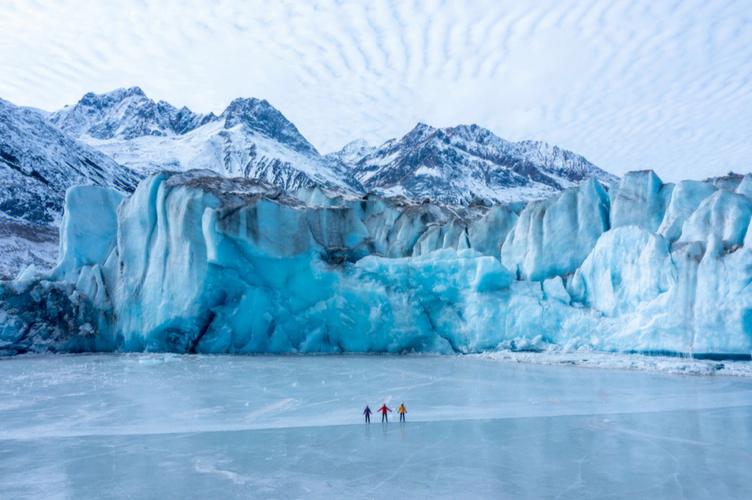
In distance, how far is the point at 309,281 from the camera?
22.3 m

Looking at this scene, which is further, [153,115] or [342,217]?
[153,115]

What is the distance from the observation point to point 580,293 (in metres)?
20.5

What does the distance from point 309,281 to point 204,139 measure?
64.3m

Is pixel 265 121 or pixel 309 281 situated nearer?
pixel 309 281

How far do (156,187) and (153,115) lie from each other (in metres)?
80.9

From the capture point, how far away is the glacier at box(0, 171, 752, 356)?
2022 centimetres

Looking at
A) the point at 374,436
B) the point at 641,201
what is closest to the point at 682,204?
the point at 641,201

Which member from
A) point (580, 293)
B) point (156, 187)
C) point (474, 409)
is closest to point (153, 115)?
point (156, 187)

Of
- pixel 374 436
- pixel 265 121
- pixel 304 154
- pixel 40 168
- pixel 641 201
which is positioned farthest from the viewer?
pixel 265 121

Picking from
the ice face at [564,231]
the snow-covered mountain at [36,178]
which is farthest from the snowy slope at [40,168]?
the ice face at [564,231]

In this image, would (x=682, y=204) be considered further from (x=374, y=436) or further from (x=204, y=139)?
(x=204, y=139)

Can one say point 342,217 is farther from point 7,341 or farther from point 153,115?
point 153,115

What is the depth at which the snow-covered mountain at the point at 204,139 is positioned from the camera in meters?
71.5

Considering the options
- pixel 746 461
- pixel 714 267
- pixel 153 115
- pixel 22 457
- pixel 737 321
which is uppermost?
pixel 153 115
